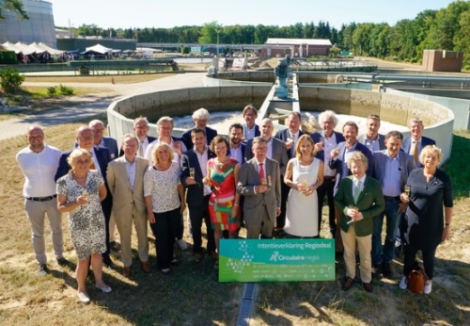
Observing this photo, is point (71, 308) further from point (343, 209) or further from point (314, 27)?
point (314, 27)

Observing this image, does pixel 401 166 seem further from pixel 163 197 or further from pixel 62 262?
pixel 62 262

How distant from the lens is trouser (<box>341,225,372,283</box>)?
13.9ft

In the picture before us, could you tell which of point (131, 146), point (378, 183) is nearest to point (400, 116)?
point (378, 183)

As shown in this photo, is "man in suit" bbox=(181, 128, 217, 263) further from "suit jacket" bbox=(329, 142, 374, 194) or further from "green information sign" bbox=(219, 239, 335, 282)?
"suit jacket" bbox=(329, 142, 374, 194)

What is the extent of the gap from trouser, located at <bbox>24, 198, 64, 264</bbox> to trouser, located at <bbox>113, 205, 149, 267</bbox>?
33.3 inches

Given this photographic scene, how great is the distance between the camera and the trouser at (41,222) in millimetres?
4602

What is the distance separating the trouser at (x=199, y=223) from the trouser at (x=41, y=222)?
166 cm

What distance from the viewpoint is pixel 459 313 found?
159 inches

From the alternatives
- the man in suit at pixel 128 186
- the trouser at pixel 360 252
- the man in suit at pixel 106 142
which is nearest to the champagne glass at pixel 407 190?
the trouser at pixel 360 252

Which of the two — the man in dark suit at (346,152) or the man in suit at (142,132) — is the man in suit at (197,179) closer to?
the man in suit at (142,132)

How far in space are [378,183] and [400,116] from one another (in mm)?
11816

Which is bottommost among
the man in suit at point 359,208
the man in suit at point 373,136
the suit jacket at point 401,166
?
the man in suit at point 359,208

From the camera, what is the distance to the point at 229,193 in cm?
456

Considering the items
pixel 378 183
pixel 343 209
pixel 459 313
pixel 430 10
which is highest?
pixel 430 10
